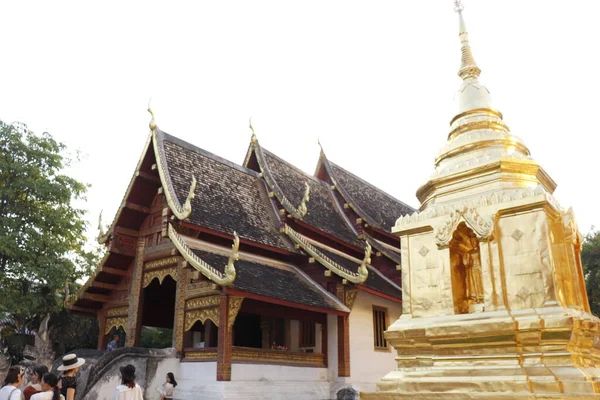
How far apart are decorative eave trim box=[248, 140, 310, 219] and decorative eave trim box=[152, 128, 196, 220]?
8.85 feet

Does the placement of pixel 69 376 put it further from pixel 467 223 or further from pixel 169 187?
pixel 169 187

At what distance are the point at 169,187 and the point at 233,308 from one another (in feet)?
10.1

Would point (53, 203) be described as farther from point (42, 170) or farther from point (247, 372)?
point (247, 372)

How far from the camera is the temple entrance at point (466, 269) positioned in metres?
4.99

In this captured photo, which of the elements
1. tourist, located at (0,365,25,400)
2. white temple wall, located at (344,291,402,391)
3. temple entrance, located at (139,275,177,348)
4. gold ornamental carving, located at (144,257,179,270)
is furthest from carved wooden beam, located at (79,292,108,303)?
tourist, located at (0,365,25,400)

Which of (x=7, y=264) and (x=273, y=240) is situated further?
(x=7, y=264)

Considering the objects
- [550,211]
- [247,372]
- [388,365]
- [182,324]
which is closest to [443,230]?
[550,211]

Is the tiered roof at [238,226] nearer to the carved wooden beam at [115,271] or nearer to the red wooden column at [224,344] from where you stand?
the carved wooden beam at [115,271]

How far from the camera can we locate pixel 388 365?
13.1 meters

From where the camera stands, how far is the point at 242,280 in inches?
388

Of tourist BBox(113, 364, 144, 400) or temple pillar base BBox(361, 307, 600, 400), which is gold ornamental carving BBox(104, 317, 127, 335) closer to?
tourist BBox(113, 364, 144, 400)

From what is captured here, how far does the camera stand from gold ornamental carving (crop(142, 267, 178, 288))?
11330mm

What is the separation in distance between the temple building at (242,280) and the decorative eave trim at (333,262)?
3 centimetres

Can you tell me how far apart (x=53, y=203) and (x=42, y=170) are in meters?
1.17
